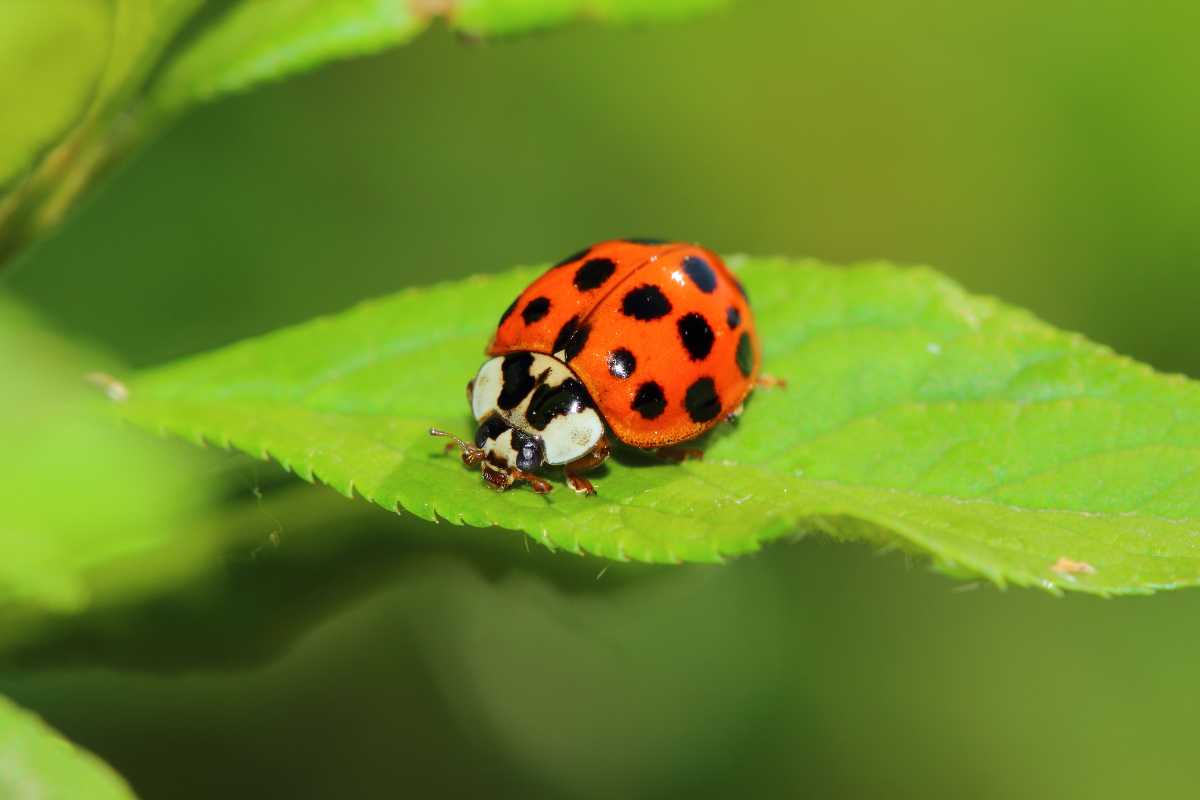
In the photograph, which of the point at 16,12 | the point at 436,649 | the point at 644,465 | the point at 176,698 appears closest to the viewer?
the point at 16,12

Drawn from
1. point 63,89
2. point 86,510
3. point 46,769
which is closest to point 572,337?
point 86,510

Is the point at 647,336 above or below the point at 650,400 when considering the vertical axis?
above

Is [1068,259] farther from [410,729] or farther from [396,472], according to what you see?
[396,472]

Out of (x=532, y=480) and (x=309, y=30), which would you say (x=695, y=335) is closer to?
(x=532, y=480)

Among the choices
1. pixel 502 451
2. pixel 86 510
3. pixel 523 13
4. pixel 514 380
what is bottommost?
pixel 86 510

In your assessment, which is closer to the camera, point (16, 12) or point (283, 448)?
point (16, 12)

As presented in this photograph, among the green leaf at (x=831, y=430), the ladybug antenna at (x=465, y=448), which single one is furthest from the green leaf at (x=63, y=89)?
the ladybug antenna at (x=465, y=448)

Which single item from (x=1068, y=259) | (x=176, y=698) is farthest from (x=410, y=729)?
(x=1068, y=259)
